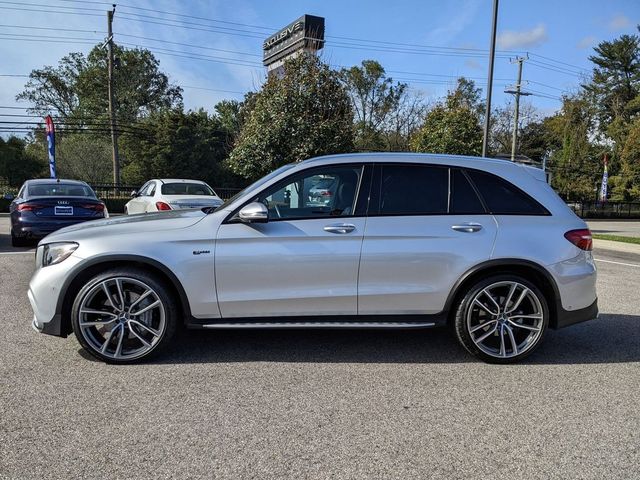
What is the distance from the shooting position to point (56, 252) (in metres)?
4.18

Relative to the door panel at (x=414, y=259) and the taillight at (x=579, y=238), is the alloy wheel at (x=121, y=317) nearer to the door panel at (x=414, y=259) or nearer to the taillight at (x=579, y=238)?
the door panel at (x=414, y=259)

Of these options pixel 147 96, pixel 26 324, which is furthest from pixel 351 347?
pixel 147 96

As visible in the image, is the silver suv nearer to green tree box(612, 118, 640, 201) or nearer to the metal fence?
the metal fence

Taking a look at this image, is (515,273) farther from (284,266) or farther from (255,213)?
(255,213)

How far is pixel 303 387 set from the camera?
12.4 ft

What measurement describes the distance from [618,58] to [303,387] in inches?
2750

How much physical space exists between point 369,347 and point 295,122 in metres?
11.9

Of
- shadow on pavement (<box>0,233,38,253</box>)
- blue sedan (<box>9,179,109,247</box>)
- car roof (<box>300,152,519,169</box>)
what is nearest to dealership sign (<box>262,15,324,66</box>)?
shadow on pavement (<box>0,233,38,253</box>)

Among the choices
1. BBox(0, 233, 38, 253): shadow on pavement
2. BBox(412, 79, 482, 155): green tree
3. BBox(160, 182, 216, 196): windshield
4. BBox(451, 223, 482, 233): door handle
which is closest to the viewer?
BBox(451, 223, 482, 233): door handle

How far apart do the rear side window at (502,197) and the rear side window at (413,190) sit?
0.32 m

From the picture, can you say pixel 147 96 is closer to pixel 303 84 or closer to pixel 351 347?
pixel 303 84

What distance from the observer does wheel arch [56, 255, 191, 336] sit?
4.09 meters

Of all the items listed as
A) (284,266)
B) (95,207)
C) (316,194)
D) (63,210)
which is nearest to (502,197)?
(316,194)

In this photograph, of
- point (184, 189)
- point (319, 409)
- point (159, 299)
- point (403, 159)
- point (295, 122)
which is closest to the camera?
point (319, 409)
